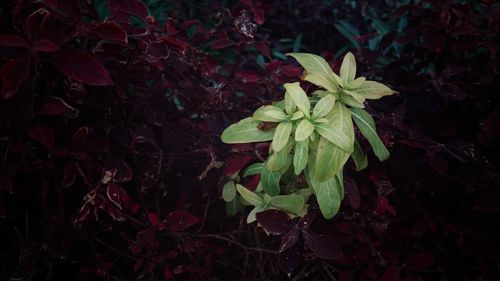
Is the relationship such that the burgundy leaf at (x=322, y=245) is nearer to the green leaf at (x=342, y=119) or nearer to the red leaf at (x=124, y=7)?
the green leaf at (x=342, y=119)

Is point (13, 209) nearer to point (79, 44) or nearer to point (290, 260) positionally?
point (79, 44)

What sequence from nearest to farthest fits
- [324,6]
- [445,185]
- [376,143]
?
[376,143] < [445,185] < [324,6]

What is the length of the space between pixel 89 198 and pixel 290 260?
20.8 inches

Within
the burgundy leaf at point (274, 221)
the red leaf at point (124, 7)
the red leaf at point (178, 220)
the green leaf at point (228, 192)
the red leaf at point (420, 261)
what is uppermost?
the red leaf at point (124, 7)

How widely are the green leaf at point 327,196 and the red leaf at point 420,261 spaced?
46 cm

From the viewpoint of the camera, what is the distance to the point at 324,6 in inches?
99.4

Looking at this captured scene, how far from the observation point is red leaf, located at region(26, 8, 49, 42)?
784mm

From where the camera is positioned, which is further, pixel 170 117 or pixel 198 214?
pixel 198 214

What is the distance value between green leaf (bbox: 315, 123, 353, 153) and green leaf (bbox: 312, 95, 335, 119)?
0.09 ft

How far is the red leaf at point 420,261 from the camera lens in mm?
1128

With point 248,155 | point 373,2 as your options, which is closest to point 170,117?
point 248,155

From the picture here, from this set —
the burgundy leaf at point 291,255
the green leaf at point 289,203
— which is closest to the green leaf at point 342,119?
the green leaf at point 289,203

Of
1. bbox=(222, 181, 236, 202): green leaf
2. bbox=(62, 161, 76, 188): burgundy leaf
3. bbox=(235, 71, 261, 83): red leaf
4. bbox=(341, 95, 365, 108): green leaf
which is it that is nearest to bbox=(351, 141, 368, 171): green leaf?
bbox=(341, 95, 365, 108): green leaf

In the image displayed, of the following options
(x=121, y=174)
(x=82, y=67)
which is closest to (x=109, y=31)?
(x=82, y=67)
